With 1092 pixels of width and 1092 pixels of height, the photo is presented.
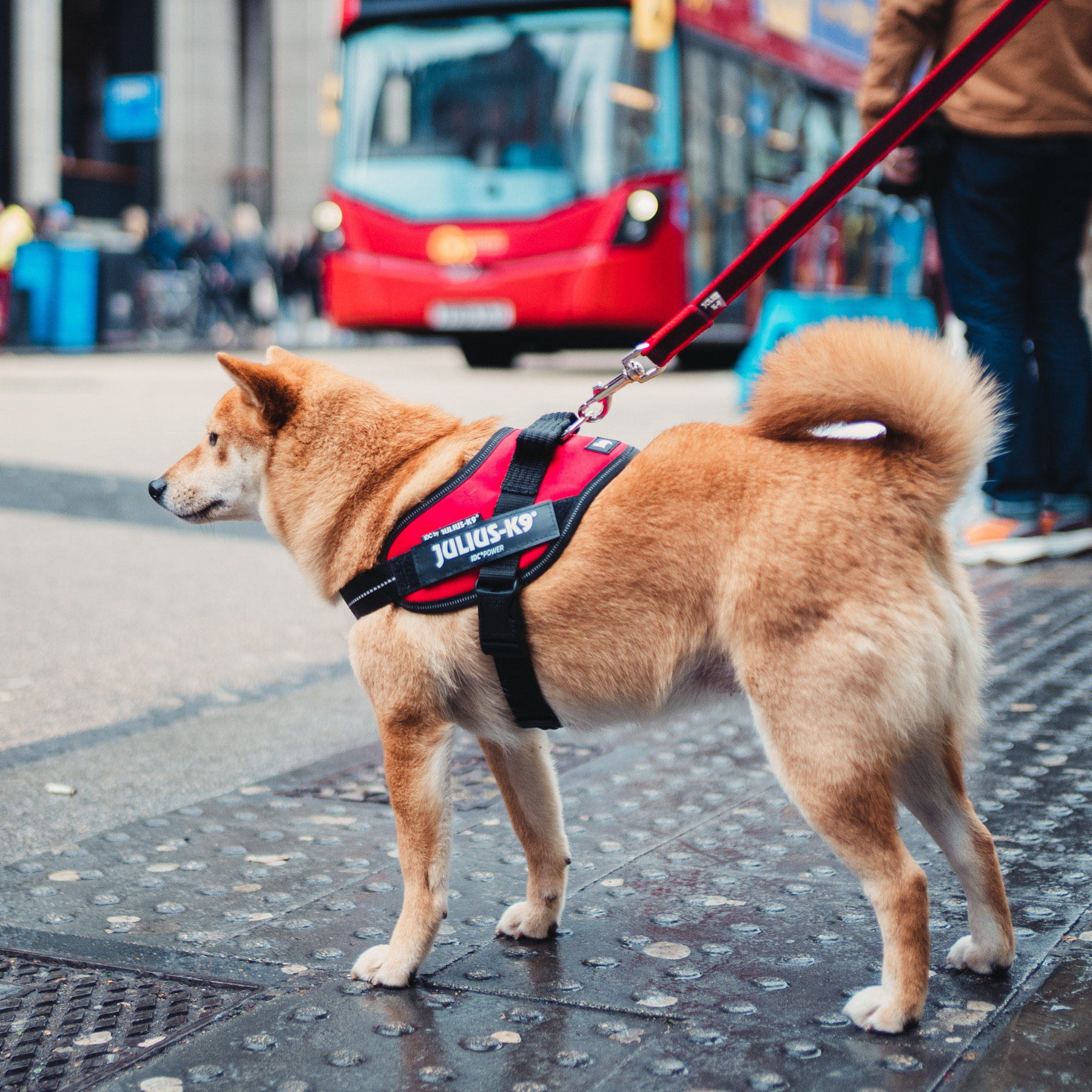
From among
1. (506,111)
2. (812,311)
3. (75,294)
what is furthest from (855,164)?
(75,294)

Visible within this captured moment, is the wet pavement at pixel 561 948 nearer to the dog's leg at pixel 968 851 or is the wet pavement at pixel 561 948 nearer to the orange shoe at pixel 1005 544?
the dog's leg at pixel 968 851

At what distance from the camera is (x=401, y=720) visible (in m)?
2.51

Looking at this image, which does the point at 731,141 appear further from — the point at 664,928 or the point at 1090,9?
the point at 664,928

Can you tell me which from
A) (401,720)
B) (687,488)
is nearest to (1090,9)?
(687,488)

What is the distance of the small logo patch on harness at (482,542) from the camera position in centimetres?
247

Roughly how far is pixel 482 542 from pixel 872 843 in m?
0.81

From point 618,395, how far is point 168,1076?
11732 mm

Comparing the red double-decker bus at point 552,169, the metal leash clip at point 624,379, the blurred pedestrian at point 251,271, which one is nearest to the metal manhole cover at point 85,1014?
the metal leash clip at point 624,379

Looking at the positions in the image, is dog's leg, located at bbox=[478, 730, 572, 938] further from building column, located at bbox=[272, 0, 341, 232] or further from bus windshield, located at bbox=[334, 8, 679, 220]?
building column, located at bbox=[272, 0, 341, 232]

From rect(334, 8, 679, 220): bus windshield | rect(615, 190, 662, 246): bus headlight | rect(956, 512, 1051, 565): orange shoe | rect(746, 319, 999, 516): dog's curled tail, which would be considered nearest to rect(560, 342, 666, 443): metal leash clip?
rect(746, 319, 999, 516): dog's curled tail

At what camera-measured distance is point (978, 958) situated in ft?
8.02

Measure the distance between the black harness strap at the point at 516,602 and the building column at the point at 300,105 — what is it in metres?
30.4

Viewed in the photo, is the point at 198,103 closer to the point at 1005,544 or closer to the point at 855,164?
the point at 1005,544

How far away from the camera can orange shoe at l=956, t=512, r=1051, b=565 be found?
5.73 meters
